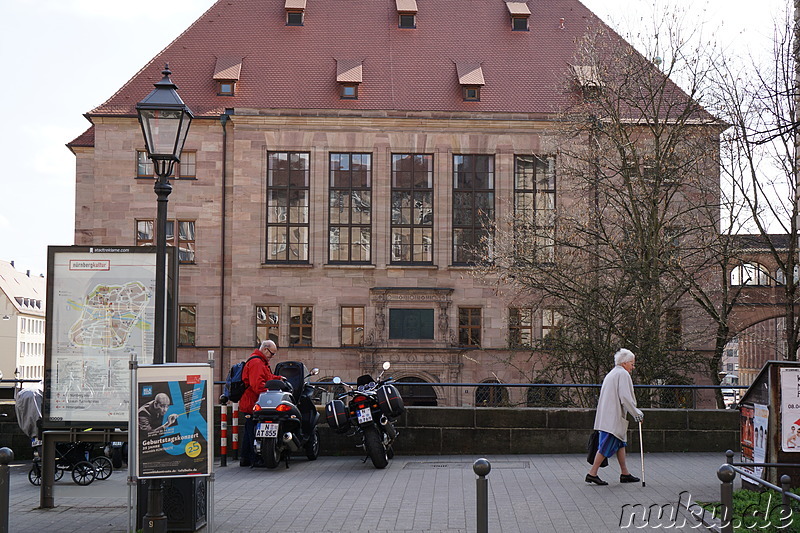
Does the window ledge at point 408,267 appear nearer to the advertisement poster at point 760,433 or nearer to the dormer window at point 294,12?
the dormer window at point 294,12

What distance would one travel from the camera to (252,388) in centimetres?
1466

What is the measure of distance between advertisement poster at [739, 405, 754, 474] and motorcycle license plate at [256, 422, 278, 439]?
6.23 meters

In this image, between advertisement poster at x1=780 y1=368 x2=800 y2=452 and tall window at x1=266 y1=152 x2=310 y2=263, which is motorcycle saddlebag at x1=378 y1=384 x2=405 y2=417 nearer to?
advertisement poster at x1=780 y1=368 x2=800 y2=452

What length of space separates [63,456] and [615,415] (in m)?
7.45

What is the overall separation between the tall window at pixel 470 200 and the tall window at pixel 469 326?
7.29 ft

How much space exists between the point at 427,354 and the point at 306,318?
220 inches

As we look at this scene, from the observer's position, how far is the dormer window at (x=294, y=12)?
161 feet

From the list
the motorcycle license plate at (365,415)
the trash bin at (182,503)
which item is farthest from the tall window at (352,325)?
the trash bin at (182,503)

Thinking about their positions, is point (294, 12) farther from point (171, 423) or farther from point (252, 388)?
point (171, 423)

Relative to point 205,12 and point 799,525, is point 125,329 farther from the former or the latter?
point 205,12

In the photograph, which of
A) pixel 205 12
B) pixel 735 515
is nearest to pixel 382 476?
pixel 735 515

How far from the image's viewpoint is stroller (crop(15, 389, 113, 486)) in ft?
42.1

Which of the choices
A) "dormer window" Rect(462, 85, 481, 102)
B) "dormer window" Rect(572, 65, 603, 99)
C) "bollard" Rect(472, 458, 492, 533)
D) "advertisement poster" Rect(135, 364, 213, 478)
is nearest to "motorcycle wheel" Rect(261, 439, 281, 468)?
"advertisement poster" Rect(135, 364, 213, 478)

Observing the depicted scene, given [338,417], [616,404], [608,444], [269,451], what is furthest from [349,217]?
[608,444]
